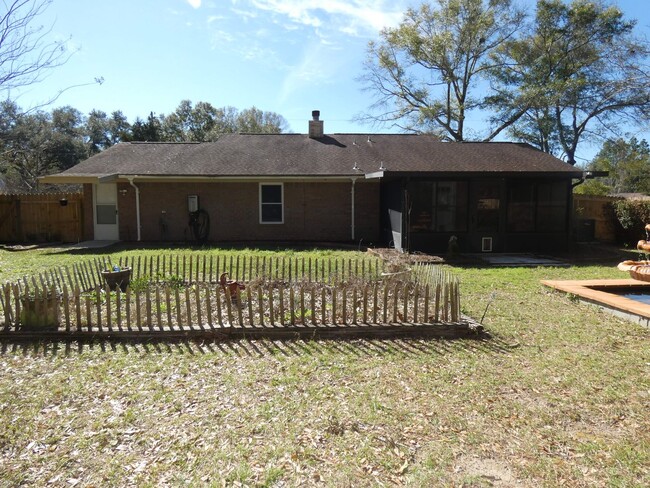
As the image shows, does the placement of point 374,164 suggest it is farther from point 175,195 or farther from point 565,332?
point 565,332

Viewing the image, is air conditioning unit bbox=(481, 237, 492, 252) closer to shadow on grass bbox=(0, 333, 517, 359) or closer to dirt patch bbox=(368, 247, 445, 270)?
dirt patch bbox=(368, 247, 445, 270)

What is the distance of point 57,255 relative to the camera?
13289 millimetres

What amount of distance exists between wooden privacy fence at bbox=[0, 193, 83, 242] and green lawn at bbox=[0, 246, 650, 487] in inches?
533

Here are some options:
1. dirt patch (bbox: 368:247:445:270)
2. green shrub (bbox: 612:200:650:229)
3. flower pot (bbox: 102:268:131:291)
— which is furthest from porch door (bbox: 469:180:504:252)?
flower pot (bbox: 102:268:131:291)

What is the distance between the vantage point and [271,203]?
649 inches

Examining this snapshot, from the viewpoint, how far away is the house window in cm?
1645

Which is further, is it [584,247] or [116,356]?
[584,247]

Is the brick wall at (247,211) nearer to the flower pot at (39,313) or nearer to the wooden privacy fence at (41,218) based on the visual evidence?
the wooden privacy fence at (41,218)

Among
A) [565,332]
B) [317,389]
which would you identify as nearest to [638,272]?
[565,332]

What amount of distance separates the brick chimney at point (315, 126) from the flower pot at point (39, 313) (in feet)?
52.3

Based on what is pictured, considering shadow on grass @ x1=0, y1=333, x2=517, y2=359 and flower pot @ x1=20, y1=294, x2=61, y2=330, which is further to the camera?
flower pot @ x1=20, y1=294, x2=61, y2=330

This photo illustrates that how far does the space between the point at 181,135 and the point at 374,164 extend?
119 feet

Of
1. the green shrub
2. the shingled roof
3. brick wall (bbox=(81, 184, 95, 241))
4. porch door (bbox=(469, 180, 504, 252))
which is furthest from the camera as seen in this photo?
brick wall (bbox=(81, 184, 95, 241))

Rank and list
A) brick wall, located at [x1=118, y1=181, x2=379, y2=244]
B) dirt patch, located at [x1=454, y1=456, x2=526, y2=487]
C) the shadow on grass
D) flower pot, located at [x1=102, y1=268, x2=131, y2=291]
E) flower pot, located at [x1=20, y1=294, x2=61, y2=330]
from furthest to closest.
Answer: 1. brick wall, located at [x1=118, y1=181, x2=379, y2=244]
2. flower pot, located at [x1=102, y1=268, x2=131, y2=291]
3. flower pot, located at [x1=20, y1=294, x2=61, y2=330]
4. the shadow on grass
5. dirt patch, located at [x1=454, y1=456, x2=526, y2=487]
